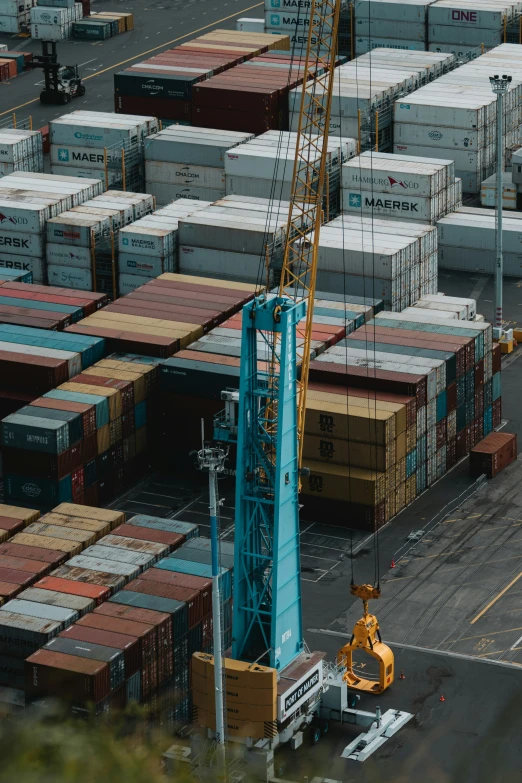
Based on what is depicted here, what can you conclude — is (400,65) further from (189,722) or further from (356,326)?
(189,722)

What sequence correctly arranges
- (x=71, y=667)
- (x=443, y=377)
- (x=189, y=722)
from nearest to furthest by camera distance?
(x=71, y=667) → (x=189, y=722) → (x=443, y=377)

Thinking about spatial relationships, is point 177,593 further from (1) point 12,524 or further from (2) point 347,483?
(2) point 347,483

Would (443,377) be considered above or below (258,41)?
below

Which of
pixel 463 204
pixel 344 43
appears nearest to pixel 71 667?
pixel 463 204

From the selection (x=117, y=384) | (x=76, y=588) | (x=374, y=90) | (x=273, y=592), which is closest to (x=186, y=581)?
(x=273, y=592)

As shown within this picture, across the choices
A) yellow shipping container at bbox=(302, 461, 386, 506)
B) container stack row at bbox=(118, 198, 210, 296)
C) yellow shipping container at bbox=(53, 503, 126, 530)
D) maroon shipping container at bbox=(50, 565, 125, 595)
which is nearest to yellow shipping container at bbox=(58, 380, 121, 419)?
yellow shipping container at bbox=(302, 461, 386, 506)

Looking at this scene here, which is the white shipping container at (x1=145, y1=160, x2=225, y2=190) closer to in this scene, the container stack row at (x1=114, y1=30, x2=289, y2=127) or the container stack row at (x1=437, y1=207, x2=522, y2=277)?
the container stack row at (x1=114, y1=30, x2=289, y2=127)

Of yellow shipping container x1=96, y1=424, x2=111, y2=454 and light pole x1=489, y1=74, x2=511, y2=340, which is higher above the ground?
light pole x1=489, y1=74, x2=511, y2=340
